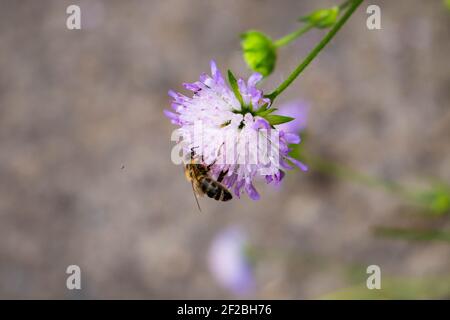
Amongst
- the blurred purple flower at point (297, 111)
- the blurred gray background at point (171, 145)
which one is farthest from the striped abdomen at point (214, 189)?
the blurred gray background at point (171, 145)

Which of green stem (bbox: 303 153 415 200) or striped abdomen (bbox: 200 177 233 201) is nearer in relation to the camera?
striped abdomen (bbox: 200 177 233 201)

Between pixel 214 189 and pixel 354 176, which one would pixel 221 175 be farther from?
pixel 354 176

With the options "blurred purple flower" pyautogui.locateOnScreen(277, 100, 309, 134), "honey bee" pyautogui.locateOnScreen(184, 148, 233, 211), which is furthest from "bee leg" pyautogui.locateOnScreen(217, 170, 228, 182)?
"blurred purple flower" pyautogui.locateOnScreen(277, 100, 309, 134)

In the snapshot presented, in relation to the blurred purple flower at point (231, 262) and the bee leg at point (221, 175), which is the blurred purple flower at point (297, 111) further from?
the bee leg at point (221, 175)

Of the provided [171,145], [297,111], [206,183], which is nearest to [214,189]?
[206,183]

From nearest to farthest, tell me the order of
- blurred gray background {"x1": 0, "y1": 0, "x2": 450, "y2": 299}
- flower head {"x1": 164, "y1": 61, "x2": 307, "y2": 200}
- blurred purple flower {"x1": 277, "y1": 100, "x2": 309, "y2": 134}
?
flower head {"x1": 164, "y1": 61, "x2": 307, "y2": 200} < blurred purple flower {"x1": 277, "y1": 100, "x2": 309, "y2": 134} < blurred gray background {"x1": 0, "y1": 0, "x2": 450, "y2": 299}

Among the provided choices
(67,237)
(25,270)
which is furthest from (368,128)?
(25,270)

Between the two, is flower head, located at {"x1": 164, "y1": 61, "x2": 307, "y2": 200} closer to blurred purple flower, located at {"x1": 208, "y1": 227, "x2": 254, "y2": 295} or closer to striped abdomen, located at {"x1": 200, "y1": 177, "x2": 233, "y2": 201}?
striped abdomen, located at {"x1": 200, "y1": 177, "x2": 233, "y2": 201}
